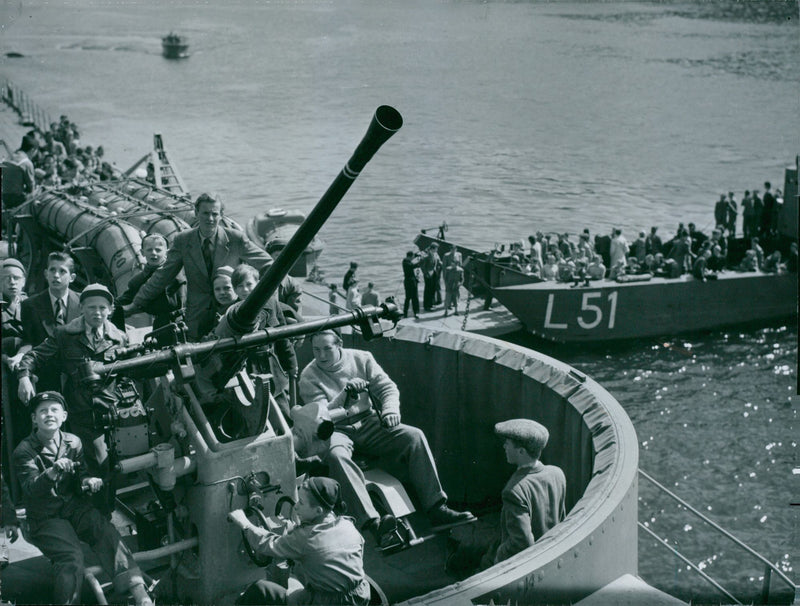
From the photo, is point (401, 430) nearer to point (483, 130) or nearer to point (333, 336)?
point (333, 336)

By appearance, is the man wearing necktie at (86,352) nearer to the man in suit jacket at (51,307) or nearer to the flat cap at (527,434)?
the man in suit jacket at (51,307)

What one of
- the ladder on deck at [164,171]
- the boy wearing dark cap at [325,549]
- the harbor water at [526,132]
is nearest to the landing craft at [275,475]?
the boy wearing dark cap at [325,549]

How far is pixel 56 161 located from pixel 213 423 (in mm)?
23501

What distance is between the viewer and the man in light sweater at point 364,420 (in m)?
6.76

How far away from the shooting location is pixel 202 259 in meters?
7.09

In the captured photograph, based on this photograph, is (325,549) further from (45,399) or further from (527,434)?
(45,399)

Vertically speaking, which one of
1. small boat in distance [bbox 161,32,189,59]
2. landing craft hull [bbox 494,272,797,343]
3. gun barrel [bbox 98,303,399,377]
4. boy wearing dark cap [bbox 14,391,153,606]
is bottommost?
landing craft hull [bbox 494,272,797,343]

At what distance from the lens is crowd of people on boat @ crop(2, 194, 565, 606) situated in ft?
17.7

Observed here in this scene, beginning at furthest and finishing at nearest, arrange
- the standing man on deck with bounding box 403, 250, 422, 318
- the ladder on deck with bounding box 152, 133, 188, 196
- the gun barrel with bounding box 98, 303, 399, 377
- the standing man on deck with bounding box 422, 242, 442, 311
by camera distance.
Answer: the standing man on deck with bounding box 422, 242, 442, 311 → the standing man on deck with bounding box 403, 250, 422, 318 → the ladder on deck with bounding box 152, 133, 188, 196 → the gun barrel with bounding box 98, 303, 399, 377

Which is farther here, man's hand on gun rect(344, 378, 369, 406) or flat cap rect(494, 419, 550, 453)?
man's hand on gun rect(344, 378, 369, 406)

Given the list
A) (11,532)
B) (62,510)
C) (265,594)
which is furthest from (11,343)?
(265,594)

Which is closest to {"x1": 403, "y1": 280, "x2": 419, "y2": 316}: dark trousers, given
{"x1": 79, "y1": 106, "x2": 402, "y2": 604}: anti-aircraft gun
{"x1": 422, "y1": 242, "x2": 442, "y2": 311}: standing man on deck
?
{"x1": 422, "y1": 242, "x2": 442, "y2": 311}: standing man on deck

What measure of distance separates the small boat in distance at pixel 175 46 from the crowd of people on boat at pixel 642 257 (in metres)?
36.1

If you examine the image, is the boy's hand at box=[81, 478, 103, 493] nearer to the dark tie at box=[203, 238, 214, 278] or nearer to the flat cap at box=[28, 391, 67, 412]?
the flat cap at box=[28, 391, 67, 412]
